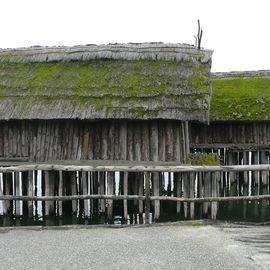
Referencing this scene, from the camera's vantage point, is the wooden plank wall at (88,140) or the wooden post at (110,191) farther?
the wooden plank wall at (88,140)

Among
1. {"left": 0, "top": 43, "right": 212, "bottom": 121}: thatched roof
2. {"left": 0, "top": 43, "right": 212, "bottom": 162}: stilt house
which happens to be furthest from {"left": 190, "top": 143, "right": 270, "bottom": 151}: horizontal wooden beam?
{"left": 0, "top": 43, "right": 212, "bottom": 162}: stilt house

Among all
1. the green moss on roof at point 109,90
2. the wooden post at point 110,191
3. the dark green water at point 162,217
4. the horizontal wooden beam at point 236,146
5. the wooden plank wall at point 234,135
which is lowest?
the dark green water at point 162,217

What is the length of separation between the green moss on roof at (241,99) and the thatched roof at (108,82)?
3288 millimetres

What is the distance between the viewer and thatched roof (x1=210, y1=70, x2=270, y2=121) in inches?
846

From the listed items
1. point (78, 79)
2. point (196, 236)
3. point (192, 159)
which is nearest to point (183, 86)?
point (192, 159)

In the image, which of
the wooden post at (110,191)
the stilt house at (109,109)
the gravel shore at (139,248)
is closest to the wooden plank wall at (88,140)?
the stilt house at (109,109)

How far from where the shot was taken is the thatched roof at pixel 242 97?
21.5 m

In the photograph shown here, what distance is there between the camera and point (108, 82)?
59.0 feet

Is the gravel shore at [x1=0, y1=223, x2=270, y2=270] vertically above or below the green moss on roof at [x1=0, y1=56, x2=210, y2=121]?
below

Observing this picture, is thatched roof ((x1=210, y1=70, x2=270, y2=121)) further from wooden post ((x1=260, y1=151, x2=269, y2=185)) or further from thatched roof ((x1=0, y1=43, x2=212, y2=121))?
thatched roof ((x1=0, y1=43, x2=212, y2=121))

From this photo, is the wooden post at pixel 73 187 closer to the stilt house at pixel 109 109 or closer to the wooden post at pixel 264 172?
the stilt house at pixel 109 109

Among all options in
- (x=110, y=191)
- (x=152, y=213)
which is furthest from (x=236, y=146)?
(x=110, y=191)

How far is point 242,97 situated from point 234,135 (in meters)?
1.96

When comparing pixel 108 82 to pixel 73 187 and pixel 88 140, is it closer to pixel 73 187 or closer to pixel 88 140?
pixel 88 140
